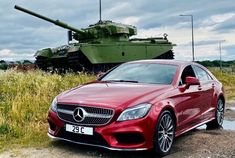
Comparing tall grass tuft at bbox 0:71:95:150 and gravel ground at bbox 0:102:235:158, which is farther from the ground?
tall grass tuft at bbox 0:71:95:150

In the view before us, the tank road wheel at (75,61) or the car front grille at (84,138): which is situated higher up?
the tank road wheel at (75,61)

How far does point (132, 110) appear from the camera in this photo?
20.1 ft

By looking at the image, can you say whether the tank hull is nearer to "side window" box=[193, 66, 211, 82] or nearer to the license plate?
"side window" box=[193, 66, 211, 82]

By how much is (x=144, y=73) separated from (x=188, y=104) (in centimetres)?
86

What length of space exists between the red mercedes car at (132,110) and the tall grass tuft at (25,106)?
45.4 inches

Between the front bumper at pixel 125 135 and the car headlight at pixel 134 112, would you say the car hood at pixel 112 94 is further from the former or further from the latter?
the front bumper at pixel 125 135

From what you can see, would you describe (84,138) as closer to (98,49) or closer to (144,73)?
(144,73)

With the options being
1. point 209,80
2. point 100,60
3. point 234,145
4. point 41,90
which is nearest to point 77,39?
point 100,60

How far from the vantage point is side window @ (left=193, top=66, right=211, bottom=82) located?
8569 mm

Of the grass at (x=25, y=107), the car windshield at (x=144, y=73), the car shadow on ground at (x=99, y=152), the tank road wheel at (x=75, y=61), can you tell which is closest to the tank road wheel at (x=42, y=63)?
the tank road wheel at (x=75, y=61)

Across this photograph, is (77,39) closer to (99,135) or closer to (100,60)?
(100,60)

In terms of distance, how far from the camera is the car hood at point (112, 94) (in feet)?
20.5

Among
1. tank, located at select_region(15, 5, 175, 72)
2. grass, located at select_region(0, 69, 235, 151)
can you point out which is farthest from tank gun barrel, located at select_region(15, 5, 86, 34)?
grass, located at select_region(0, 69, 235, 151)

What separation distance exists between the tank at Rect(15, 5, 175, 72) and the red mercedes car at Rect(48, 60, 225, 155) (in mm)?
14830
